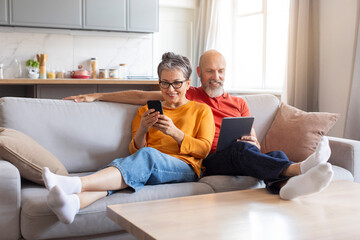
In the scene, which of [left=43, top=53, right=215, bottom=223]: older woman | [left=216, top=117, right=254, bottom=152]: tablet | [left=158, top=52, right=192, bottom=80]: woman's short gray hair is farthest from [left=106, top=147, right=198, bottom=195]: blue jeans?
[left=158, top=52, right=192, bottom=80]: woman's short gray hair

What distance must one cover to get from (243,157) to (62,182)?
3.17 feet

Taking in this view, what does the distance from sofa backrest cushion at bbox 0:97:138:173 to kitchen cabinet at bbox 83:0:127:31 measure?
323cm

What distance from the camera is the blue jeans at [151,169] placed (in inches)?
78.7

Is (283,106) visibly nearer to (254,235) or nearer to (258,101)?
(258,101)

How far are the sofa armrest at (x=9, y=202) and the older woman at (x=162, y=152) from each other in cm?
25

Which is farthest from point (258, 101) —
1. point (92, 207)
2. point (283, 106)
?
point (92, 207)

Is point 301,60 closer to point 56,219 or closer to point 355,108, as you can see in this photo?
point 355,108

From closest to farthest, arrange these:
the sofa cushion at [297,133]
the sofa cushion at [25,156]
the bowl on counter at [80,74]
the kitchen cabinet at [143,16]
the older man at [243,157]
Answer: the older man at [243,157]
the sofa cushion at [25,156]
the sofa cushion at [297,133]
the bowl on counter at [80,74]
the kitchen cabinet at [143,16]

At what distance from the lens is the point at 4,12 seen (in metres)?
5.11

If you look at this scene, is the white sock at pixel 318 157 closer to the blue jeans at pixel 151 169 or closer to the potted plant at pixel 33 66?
the blue jeans at pixel 151 169

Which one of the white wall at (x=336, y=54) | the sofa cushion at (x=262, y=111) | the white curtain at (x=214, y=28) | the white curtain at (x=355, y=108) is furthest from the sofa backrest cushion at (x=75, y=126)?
the white curtain at (x=214, y=28)

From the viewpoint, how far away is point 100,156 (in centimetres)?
248

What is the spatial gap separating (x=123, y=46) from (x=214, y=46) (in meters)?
1.34

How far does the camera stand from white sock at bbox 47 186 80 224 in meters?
1.56
